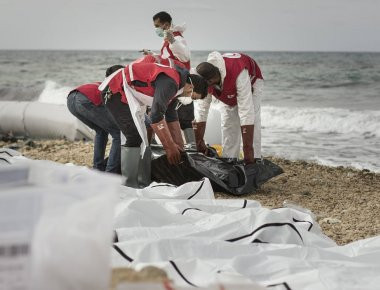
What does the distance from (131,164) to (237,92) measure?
42.7 inches

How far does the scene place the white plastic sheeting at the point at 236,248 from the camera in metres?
1.89

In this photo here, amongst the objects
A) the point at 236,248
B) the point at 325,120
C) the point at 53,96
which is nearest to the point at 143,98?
the point at 236,248

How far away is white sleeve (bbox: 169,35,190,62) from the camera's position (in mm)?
5559

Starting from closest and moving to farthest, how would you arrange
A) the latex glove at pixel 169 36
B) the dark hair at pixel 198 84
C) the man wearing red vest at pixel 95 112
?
the dark hair at pixel 198 84 → the man wearing red vest at pixel 95 112 → the latex glove at pixel 169 36

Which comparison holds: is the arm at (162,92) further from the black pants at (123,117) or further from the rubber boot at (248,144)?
the rubber boot at (248,144)

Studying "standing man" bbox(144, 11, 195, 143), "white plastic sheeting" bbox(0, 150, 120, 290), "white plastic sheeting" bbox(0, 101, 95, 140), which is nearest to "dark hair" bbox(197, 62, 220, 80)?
"standing man" bbox(144, 11, 195, 143)

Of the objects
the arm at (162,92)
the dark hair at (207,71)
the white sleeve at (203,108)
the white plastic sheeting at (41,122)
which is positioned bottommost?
the white plastic sheeting at (41,122)

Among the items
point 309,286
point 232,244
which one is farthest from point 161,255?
point 309,286

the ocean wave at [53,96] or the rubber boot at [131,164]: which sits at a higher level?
the rubber boot at [131,164]

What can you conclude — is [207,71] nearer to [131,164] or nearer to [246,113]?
[246,113]

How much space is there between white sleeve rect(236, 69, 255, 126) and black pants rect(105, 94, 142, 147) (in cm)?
94

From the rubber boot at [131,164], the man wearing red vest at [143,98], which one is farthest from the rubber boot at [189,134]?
the rubber boot at [131,164]

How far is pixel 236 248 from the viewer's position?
2.21 meters

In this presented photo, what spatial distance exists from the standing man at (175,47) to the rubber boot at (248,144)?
669 mm
